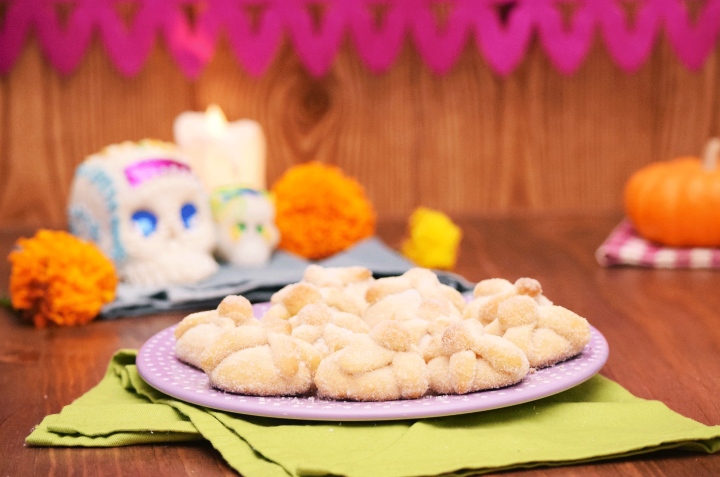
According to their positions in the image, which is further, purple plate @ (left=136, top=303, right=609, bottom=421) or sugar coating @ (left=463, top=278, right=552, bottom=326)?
sugar coating @ (left=463, top=278, right=552, bottom=326)

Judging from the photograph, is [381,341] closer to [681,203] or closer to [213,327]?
[213,327]

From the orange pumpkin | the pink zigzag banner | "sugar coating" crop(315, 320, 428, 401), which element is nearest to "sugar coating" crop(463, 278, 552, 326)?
"sugar coating" crop(315, 320, 428, 401)

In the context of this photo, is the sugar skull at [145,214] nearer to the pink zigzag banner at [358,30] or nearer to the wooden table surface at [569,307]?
the wooden table surface at [569,307]

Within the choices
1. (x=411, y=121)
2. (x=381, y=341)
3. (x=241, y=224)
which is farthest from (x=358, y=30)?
(x=381, y=341)

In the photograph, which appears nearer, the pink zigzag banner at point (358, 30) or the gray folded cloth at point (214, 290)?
the gray folded cloth at point (214, 290)

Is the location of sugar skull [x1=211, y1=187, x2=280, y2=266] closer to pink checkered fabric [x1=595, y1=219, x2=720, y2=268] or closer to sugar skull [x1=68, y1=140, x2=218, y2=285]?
sugar skull [x1=68, y1=140, x2=218, y2=285]

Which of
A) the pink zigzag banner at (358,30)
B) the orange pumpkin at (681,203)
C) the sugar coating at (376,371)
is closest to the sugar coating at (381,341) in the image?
the sugar coating at (376,371)
